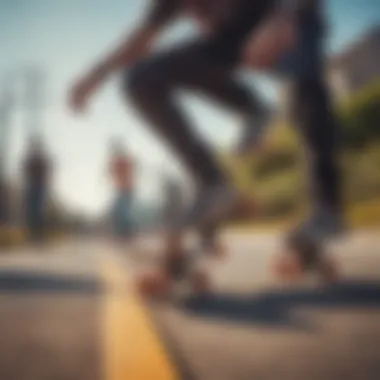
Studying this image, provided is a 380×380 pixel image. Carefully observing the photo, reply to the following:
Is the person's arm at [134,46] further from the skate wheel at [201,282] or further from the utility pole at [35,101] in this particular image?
the skate wheel at [201,282]

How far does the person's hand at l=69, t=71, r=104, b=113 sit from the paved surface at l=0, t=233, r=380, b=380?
0.34 m

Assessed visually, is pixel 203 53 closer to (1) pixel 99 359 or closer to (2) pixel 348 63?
(2) pixel 348 63

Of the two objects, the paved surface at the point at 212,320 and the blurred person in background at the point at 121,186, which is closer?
the paved surface at the point at 212,320

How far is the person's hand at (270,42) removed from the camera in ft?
5.07

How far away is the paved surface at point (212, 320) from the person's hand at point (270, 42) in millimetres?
466

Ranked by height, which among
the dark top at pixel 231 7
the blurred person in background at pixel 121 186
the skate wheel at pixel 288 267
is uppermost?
the dark top at pixel 231 7

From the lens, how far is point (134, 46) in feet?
4.89

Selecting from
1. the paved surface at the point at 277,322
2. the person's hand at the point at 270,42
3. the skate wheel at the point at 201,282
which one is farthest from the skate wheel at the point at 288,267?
the person's hand at the point at 270,42

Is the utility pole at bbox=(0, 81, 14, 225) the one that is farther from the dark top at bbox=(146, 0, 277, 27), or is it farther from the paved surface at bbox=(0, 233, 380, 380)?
the dark top at bbox=(146, 0, 277, 27)

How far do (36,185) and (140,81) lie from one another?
1.24 ft

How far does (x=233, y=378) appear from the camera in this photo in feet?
3.74

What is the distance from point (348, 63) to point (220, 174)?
0.45m

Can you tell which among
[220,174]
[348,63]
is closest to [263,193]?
[220,174]

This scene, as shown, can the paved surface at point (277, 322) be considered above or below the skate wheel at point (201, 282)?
below
